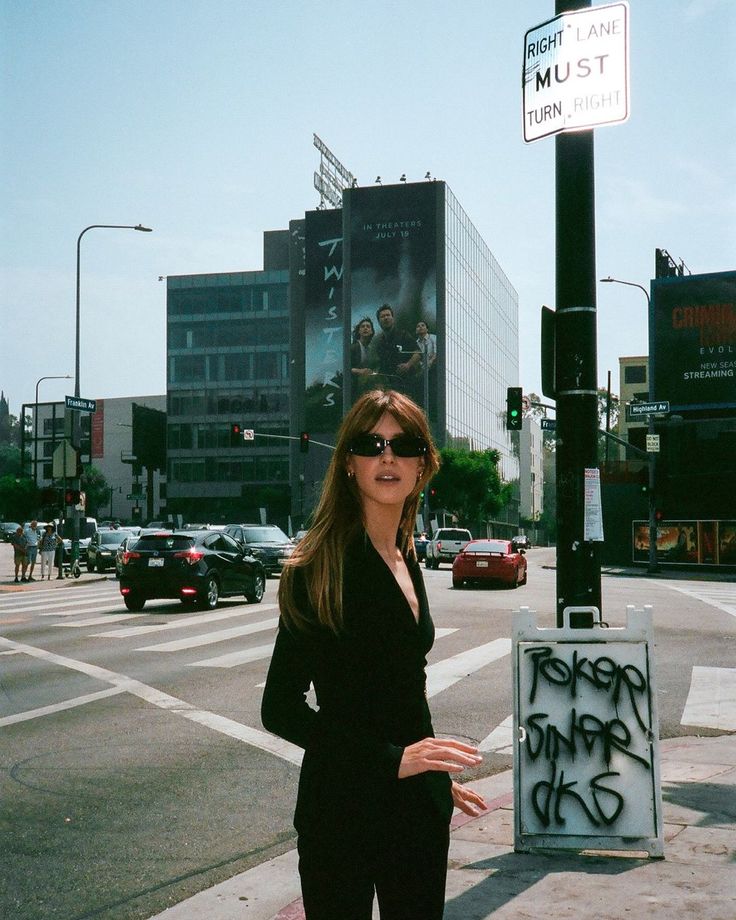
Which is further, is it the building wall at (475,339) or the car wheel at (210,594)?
the building wall at (475,339)

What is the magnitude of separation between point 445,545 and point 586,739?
38865mm

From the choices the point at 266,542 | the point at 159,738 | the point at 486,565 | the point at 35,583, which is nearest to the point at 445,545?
the point at 266,542

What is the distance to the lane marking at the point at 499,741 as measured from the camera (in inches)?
307

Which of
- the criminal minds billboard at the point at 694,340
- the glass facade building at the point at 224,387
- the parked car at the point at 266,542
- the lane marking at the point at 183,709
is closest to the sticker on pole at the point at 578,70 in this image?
the lane marking at the point at 183,709

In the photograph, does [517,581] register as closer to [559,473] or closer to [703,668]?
[703,668]

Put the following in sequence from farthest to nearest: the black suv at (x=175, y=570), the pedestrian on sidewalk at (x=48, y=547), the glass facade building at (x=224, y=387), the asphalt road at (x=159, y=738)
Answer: the glass facade building at (x=224, y=387), the pedestrian on sidewalk at (x=48, y=547), the black suv at (x=175, y=570), the asphalt road at (x=159, y=738)

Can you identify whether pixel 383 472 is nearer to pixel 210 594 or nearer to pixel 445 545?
pixel 210 594

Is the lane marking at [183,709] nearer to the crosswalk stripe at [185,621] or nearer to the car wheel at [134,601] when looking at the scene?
the crosswalk stripe at [185,621]

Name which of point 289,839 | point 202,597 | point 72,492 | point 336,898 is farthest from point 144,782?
point 72,492

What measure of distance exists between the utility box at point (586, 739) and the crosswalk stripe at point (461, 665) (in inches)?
198

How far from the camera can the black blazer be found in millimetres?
2367

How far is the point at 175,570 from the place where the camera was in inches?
766

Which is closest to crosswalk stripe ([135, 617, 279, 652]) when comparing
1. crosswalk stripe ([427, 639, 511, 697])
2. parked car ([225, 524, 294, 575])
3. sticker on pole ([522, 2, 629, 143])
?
crosswalk stripe ([427, 639, 511, 697])

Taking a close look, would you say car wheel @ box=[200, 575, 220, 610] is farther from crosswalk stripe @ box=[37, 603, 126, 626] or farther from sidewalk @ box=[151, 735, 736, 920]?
sidewalk @ box=[151, 735, 736, 920]
